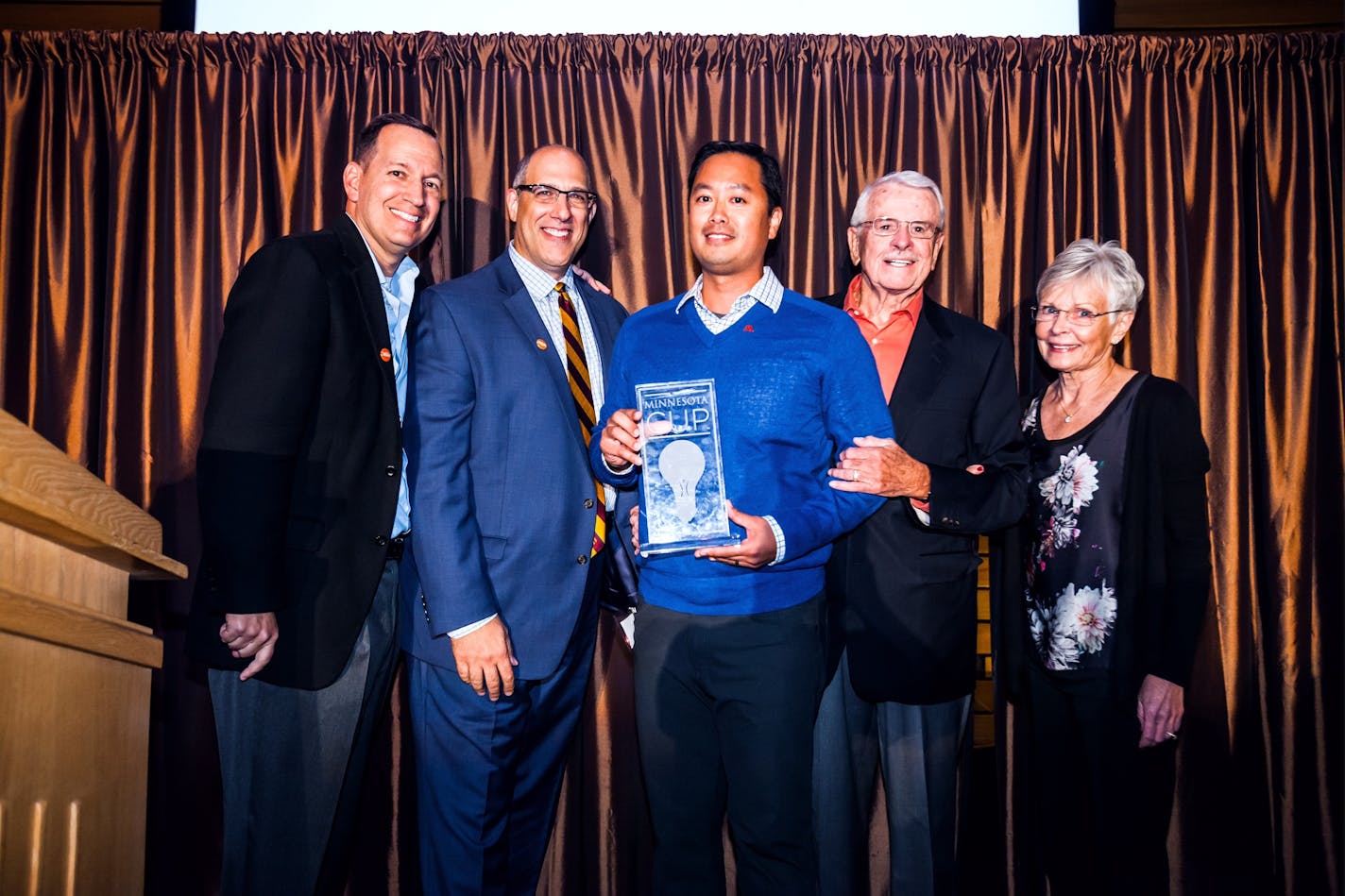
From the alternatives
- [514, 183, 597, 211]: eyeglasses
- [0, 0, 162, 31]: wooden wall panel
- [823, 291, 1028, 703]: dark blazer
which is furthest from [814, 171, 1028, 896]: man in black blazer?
[0, 0, 162, 31]: wooden wall panel

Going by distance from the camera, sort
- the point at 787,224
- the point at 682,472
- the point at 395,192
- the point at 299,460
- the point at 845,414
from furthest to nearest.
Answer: the point at 787,224 → the point at 395,192 → the point at 299,460 → the point at 845,414 → the point at 682,472

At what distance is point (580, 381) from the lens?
2.30 meters

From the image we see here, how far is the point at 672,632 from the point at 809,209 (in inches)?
69.4

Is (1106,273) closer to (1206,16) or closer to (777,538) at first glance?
(777,538)

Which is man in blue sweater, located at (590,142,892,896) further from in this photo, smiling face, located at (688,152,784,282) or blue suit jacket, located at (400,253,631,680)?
blue suit jacket, located at (400,253,631,680)

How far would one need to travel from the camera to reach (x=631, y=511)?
2.09 meters

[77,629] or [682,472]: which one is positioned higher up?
[682,472]

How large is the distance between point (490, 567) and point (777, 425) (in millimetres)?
725

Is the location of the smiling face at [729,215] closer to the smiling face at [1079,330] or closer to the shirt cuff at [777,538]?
the shirt cuff at [777,538]

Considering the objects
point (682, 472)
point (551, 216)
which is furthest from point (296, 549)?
point (551, 216)

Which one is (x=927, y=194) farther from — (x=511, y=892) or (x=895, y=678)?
(x=511, y=892)

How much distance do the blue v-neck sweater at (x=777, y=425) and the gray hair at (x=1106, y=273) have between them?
0.87m

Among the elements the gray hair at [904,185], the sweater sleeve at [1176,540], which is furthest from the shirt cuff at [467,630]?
the sweater sleeve at [1176,540]

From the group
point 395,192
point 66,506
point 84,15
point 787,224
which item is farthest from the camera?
point 84,15
